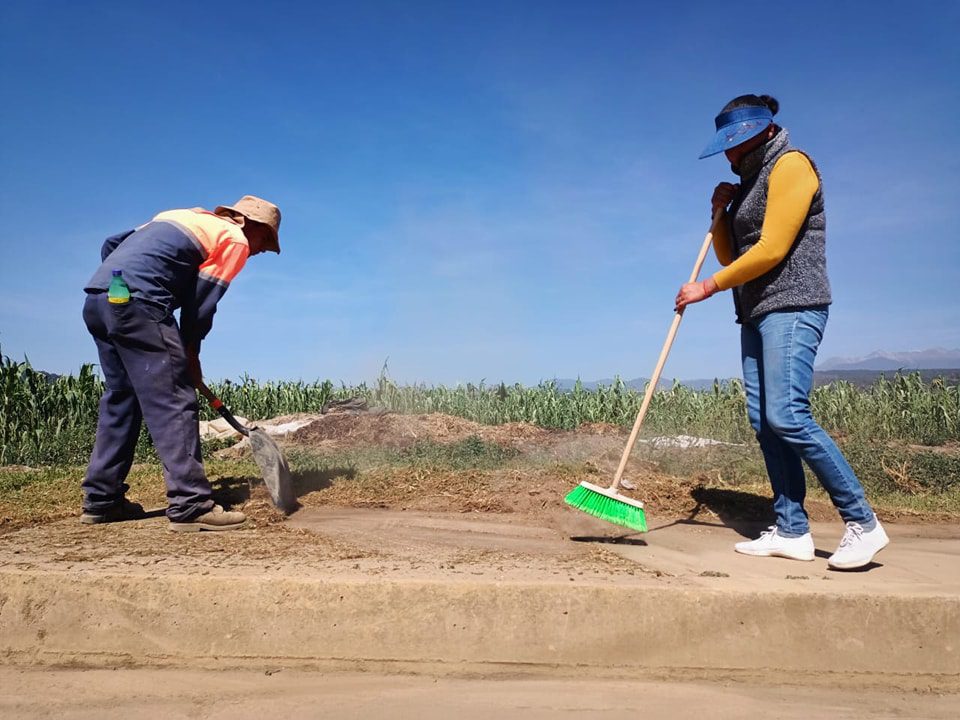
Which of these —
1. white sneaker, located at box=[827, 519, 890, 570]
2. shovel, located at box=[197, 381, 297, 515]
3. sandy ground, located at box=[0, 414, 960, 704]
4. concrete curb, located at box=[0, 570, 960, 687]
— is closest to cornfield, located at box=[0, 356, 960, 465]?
sandy ground, located at box=[0, 414, 960, 704]

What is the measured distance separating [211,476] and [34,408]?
5.09 metres

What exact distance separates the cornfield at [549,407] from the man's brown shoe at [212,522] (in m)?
4.36

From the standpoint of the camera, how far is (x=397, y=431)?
804 cm

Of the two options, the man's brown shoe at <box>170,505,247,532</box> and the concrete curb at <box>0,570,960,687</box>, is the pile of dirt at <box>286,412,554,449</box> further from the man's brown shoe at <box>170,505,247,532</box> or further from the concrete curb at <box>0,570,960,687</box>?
the concrete curb at <box>0,570,960,687</box>

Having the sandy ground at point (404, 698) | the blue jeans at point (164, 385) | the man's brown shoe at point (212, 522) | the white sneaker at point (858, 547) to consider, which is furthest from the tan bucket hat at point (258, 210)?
the white sneaker at point (858, 547)

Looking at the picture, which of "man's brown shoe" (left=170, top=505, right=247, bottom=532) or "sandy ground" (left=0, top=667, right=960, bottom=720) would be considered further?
"man's brown shoe" (left=170, top=505, right=247, bottom=532)

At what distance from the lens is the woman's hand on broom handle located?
3184 mm

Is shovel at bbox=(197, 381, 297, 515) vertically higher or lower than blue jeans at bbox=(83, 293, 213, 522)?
lower

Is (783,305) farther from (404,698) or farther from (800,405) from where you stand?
(404,698)

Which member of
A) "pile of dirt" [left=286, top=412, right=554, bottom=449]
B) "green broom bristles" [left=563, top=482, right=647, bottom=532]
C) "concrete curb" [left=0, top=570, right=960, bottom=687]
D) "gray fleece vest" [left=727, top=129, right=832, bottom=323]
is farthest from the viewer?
"pile of dirt" [left=286, top=412, right=554, bottom=449]

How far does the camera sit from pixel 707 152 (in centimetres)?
328

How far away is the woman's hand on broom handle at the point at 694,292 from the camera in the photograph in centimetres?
318

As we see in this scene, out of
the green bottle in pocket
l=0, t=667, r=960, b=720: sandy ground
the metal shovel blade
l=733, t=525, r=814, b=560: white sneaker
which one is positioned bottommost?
l=0, t=667, r=960, b=720: sandy ground

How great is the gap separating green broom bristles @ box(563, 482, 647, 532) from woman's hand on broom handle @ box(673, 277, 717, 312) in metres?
0.97
